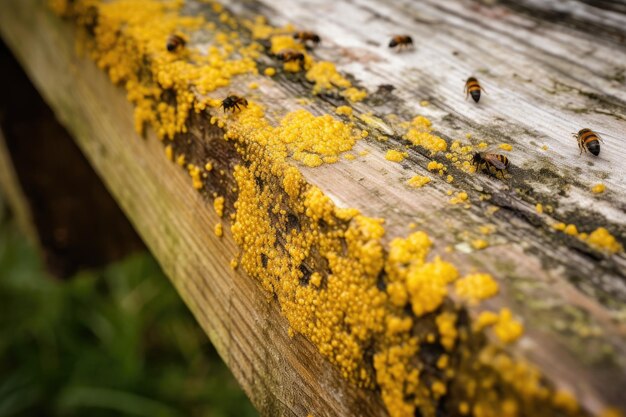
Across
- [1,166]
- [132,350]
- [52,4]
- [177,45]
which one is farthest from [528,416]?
[1,166]

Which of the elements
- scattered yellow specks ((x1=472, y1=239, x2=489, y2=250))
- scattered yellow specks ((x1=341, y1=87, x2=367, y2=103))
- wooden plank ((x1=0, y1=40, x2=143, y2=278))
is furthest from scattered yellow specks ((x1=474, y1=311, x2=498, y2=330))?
wooden plank ((x1=0, y1=40, x2=143, y2=278))

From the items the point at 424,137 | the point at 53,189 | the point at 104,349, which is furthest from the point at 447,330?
the point at 104,349

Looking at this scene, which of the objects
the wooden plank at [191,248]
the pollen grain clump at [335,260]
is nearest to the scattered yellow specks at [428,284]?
the pollen grain clump at [335,260]

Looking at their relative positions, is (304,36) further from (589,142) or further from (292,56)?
(589,142)

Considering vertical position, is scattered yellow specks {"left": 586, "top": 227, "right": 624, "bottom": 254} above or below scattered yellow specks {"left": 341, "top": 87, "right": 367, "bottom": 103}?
above

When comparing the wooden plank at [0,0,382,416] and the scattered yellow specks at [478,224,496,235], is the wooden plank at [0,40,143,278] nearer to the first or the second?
the wooden plank at [0,0,382,416]

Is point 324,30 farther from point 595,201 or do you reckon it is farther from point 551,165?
point 595,201
